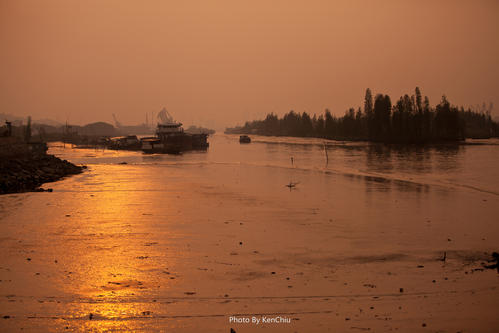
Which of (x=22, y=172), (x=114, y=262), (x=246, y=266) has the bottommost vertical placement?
(x=246, y=266)

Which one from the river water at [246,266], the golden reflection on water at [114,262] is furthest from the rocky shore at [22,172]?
the golden reflection on water at [114,262]

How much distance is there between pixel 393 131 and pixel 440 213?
130272 millimetres

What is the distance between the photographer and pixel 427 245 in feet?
44.2

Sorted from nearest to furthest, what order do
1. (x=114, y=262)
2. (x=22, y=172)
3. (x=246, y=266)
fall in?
(x=246, y=266), (x=114, y=262), (x=22, y=172)

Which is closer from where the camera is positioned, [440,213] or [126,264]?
[126,264]

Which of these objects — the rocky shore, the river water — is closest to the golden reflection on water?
the river water

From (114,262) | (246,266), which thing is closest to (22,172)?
(114,262)

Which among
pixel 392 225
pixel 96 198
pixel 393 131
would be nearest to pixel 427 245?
pixel 392 225

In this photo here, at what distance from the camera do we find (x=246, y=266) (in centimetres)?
1133

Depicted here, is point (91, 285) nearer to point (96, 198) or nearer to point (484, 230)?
point (484, 230)

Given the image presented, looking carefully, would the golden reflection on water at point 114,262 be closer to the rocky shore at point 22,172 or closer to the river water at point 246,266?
the river water at point 246,266

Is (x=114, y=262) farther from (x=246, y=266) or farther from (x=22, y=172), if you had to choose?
(x=22, y=172)

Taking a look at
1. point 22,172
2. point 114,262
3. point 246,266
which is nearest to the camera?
point 246,266

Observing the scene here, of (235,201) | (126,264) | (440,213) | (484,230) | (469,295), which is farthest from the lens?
(235,201)
